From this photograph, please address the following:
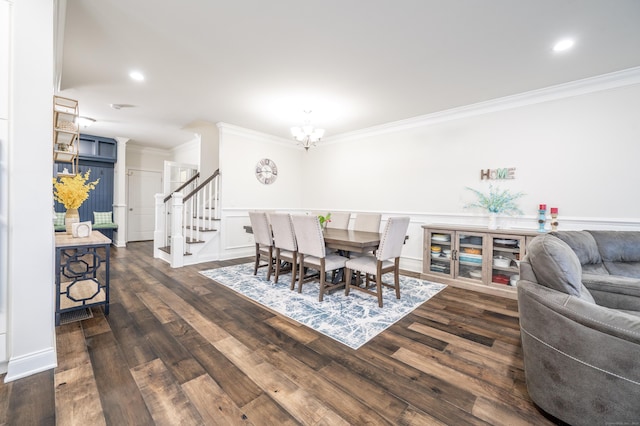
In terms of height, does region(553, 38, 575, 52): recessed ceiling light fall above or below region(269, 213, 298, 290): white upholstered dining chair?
above

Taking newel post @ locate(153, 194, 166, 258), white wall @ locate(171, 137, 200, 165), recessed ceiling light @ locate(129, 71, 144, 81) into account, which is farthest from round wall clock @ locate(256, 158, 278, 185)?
recessed ceiling light @ locate(129, 71, 144, 81)

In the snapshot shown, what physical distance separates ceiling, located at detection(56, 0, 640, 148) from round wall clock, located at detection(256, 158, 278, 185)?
1.61 m

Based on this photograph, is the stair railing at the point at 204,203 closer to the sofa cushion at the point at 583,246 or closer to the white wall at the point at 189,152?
the white wall at the point at 189,152

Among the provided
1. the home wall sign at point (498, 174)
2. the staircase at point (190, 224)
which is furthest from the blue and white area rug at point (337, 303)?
the home wall sign at point (498, 174)

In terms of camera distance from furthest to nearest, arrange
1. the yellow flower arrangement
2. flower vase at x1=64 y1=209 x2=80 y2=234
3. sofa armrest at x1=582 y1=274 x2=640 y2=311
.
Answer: flower vase at x1=64 y1=209 x2=80 y2=234
the yellow flower arrangement
sofa armrest at x1=582 y1=274 x2=640 y2=311

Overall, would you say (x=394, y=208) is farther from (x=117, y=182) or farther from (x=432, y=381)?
(x=117, y=182)

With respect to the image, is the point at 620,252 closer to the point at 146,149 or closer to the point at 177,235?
the point at 177,235

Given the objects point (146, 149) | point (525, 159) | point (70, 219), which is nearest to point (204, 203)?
point (70, 219)

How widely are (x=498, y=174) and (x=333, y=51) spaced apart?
285 cm

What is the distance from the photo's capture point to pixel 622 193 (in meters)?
2.91

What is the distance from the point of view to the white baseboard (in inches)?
62.5

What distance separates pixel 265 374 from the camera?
169 cm

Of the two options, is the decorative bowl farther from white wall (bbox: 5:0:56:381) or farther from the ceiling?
white wall (bbox: 5:0:56:381)

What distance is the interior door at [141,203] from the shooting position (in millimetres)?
7086
